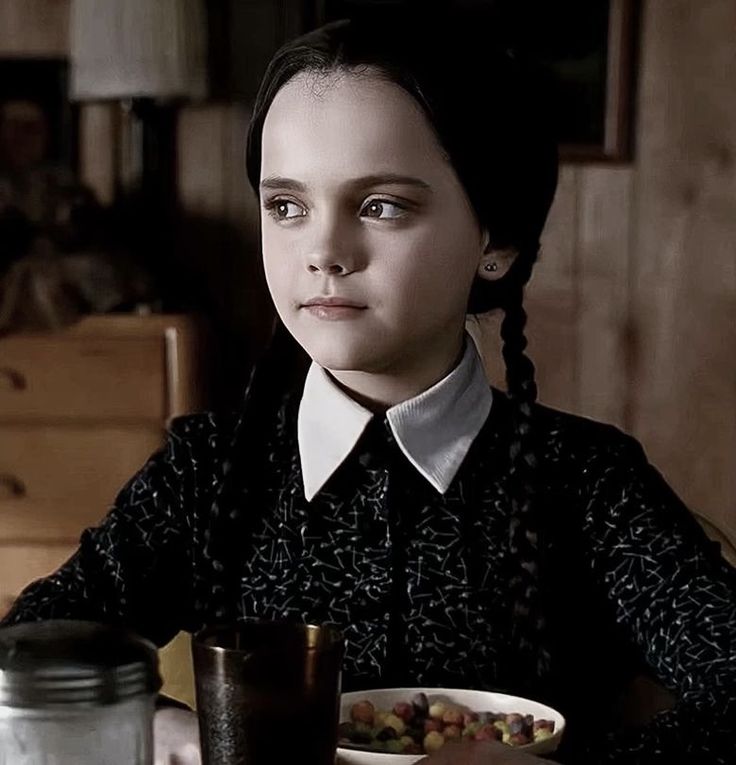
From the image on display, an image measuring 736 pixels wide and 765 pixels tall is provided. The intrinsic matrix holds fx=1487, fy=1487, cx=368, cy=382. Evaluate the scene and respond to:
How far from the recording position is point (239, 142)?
10.2 ft

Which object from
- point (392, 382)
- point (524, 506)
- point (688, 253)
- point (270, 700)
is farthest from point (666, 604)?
point (688, 253)

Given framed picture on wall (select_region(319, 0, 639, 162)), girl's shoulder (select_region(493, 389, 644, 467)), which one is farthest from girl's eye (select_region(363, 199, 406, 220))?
framed picture on wall (select_region(319, 0, 639, 162))

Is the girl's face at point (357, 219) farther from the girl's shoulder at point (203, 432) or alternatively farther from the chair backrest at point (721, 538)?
the chair backrest at point (721, 538)

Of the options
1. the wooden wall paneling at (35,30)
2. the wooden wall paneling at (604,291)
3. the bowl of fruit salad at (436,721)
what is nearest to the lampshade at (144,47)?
the wooden wall paneling at (35,30)

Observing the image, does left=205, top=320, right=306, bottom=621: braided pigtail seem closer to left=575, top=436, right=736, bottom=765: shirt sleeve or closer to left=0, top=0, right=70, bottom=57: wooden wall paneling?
left=575, top=436, right=736, bottom=765: shirt sleeve

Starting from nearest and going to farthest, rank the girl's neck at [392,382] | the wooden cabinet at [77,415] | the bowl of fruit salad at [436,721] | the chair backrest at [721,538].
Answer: the bowl of fruit salad at [436,721] → the girl's neck at [392,382] → the chair backrest at [721,538] → the wooden cabinet at [77,415]

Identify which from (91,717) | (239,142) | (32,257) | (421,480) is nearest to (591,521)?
(421,480)

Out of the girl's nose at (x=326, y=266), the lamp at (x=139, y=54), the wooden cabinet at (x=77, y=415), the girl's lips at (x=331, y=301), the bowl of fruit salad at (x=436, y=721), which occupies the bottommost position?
the wooden cabinet at (x=77, y=415)

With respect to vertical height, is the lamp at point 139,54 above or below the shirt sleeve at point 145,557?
above

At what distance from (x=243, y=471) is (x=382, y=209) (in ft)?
0.94

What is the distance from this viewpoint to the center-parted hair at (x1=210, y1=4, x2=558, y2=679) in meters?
1.04

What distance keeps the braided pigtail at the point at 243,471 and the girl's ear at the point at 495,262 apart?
17 centimetres

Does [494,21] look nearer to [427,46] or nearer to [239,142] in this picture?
[239,142]

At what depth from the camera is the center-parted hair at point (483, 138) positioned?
1.04 metres
